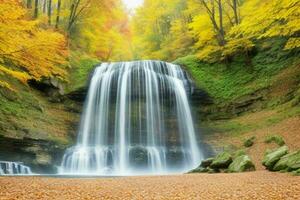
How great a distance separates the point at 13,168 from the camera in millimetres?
16578

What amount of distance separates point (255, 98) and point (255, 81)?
182 cm

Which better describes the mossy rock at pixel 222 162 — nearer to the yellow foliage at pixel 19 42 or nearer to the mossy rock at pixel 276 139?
the mossy rock at pixel 276 139

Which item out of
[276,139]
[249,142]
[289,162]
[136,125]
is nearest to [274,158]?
[289,162]

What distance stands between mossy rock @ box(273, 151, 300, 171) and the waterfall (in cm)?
1186

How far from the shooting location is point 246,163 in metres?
13.9

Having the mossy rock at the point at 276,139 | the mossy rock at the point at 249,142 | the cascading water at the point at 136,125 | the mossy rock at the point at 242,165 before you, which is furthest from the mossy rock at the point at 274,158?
the cascading water at the point at 136,125

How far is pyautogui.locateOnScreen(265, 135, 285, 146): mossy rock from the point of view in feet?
53.0

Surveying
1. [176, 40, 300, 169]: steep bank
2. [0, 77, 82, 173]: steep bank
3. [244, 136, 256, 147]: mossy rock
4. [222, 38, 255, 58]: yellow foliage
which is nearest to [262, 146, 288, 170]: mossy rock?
[176, 40, 300, 169]: steep bank

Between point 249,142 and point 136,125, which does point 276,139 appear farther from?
point 136,125

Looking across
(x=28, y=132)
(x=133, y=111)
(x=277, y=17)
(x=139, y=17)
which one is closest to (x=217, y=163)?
(x=277, y=17)

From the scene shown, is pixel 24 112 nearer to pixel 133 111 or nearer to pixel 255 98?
pixel 133 111

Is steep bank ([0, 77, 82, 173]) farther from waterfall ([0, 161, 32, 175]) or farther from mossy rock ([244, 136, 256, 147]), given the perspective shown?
mossy rock ([244, 136, 256, 147])

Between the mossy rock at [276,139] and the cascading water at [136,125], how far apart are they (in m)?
4.42

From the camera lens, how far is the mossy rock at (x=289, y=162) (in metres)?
11.3
